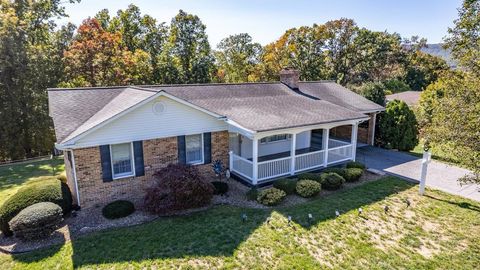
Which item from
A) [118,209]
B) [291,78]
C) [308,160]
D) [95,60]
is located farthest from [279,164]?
[95,60]

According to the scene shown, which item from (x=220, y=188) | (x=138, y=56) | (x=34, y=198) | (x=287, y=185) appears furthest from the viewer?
(x=138, y=56)

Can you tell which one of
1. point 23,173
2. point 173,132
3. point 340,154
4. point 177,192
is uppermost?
point 173,132

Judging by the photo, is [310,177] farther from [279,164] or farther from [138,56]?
[138,56]

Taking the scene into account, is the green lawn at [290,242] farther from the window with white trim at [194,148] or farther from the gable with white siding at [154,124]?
the gable with white siding at [154,124]

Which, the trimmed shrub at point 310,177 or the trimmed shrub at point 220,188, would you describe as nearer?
the trimmed shrub at point 220,188

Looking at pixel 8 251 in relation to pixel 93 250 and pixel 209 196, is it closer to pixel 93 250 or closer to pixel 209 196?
pixel 93 250

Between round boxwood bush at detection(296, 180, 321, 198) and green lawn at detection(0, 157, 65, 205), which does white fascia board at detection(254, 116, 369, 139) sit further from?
green lawn at detection(0, 157, 65, 205)

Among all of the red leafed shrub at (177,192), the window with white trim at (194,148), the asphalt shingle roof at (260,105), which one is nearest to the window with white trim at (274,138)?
the asphalt shingle roof at (260,105)

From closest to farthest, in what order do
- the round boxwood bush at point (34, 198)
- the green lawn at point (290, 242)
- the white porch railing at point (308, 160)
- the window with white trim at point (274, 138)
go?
the green lawn at point (290, 242), the round boxwood bush at point (34, 198), the white porch railing at point (308, 160), the window with white trim at point (274, 138)
